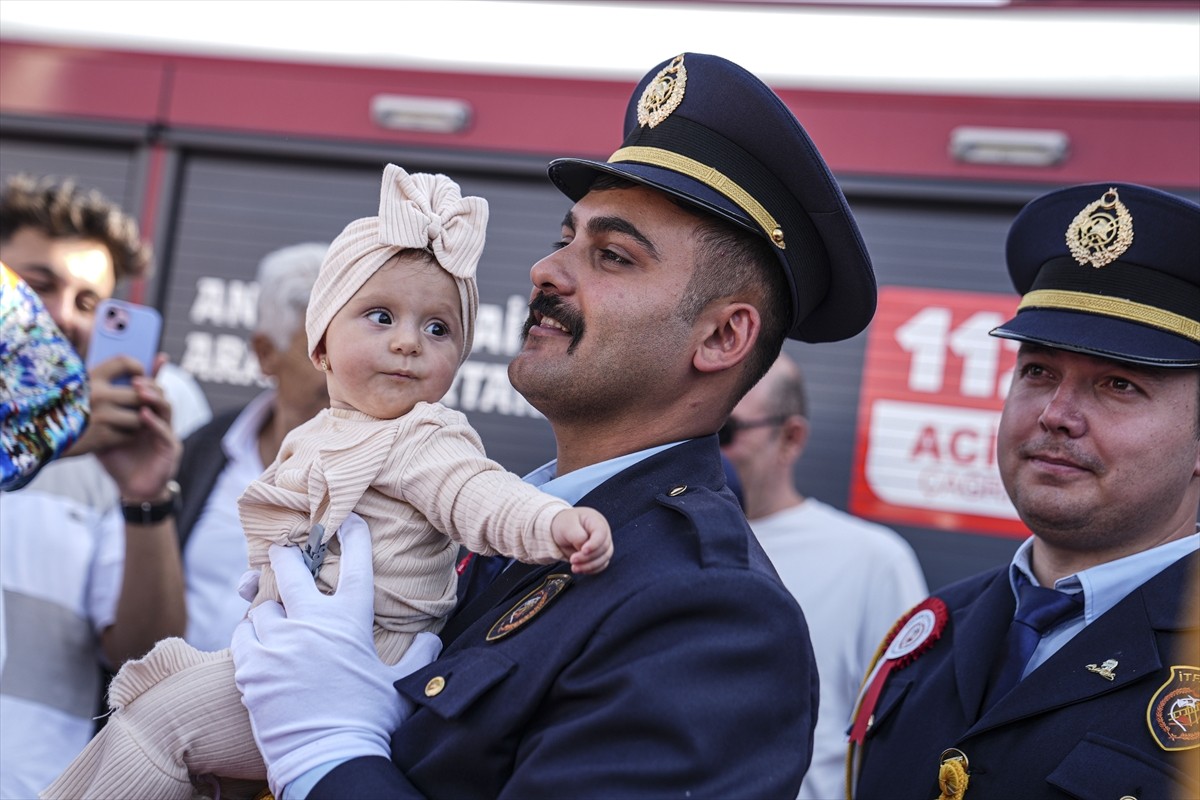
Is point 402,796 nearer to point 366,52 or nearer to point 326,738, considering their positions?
point 326,738

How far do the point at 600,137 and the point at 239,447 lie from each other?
133 centimetres

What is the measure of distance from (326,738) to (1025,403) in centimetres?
148

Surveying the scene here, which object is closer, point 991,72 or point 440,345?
point 440,345

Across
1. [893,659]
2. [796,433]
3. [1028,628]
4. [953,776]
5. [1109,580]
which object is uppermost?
[796,433]

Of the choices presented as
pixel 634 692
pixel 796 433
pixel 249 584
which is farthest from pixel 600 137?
pixel 634 692

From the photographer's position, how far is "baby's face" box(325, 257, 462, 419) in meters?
1.99

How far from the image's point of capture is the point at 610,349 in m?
2.04

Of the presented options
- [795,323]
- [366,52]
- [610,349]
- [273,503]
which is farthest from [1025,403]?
[366,52]

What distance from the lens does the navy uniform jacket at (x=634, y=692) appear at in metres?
1.60

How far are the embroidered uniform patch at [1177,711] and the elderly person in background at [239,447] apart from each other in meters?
2.18

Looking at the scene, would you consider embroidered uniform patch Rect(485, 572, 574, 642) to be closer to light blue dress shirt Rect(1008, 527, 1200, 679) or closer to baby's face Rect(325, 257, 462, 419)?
baby's face Rect(325, 257, 462, 419)

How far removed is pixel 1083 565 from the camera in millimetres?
2400

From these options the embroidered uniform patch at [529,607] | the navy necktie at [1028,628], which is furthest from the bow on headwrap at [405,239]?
the navy necktie at [1028,628]

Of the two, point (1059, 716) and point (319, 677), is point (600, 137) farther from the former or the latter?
point (319, 677)
